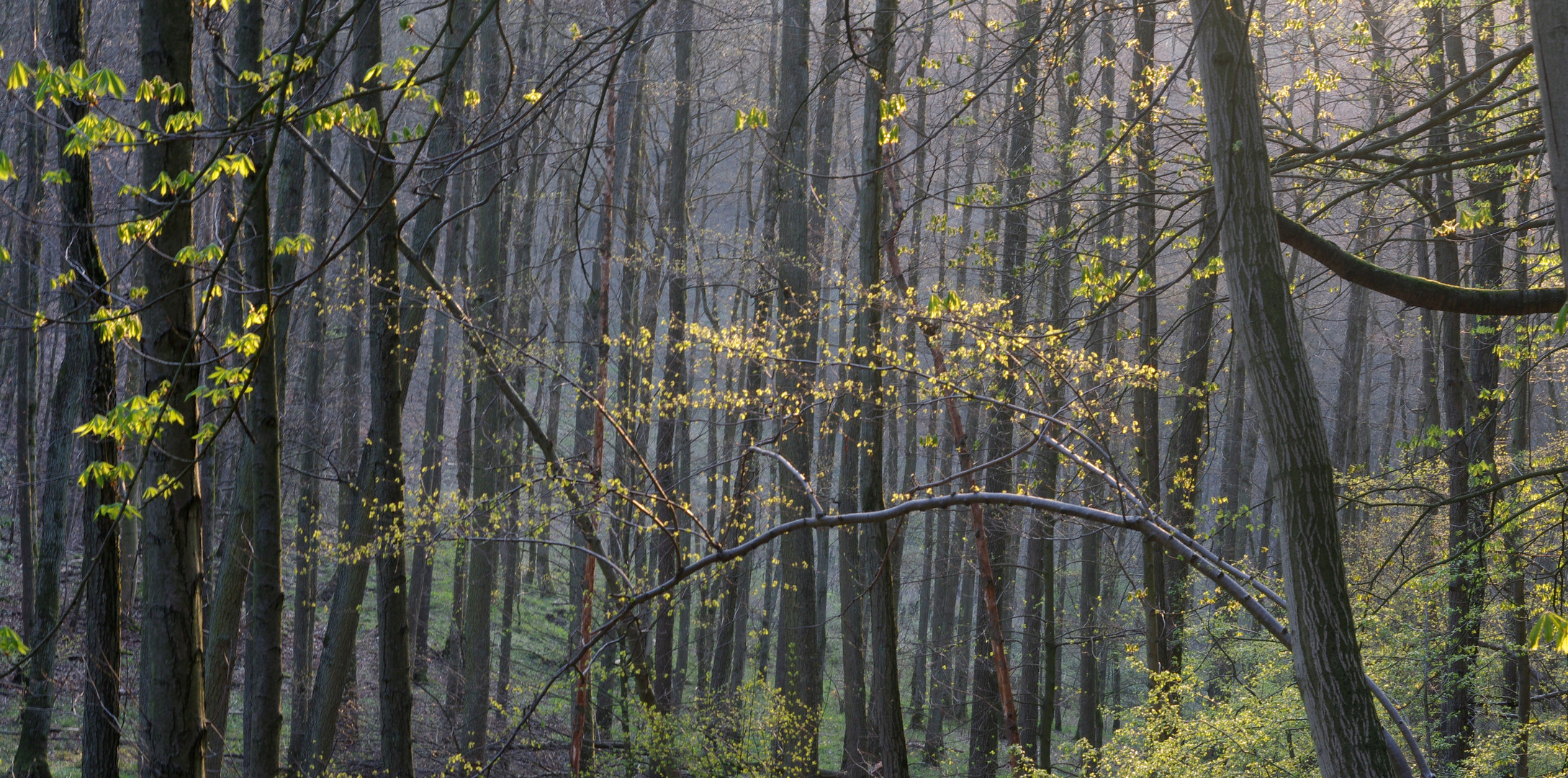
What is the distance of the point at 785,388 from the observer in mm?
10016

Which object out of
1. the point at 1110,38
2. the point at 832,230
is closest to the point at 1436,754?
the point at 1110,38

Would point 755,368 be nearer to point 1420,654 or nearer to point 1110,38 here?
point 1110,38

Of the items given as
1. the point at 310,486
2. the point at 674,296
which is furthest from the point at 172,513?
the point at 674,296

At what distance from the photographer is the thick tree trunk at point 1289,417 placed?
278 centimetres

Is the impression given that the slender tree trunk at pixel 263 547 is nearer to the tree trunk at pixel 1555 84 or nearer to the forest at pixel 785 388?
the forest at pixel 785 388

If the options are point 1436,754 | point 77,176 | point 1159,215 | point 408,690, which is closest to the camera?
point 77,176

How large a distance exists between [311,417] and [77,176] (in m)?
6.56

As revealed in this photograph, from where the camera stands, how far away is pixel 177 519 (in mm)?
4523

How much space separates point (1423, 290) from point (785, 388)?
6790 millimetres

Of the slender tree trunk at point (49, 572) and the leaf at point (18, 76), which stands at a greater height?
the leaf at point (18, 76)

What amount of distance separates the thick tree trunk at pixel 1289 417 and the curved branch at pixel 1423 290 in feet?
1.64

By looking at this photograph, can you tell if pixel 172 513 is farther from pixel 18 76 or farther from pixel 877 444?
pixel 877 444

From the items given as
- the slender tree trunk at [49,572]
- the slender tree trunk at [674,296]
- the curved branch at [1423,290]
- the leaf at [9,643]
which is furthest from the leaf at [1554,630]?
the slender tree trunk at [49,572]

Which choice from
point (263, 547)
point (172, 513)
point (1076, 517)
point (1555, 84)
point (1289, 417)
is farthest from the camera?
point (263, 547)
